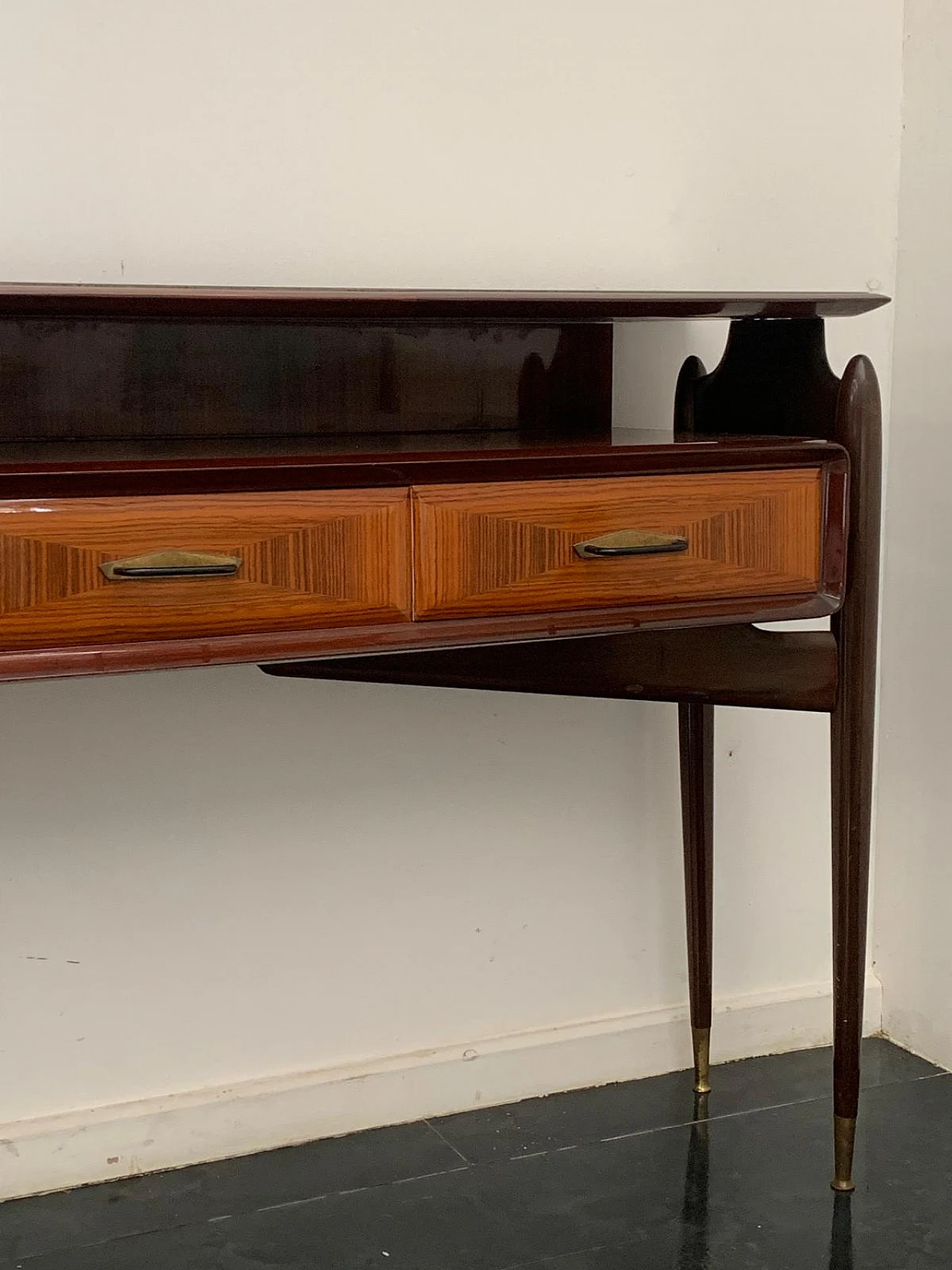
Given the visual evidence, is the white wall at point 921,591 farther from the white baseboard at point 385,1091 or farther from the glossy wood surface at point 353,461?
the glossy wood surface at point 353,461

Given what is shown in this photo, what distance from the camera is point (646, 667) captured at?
5.92 feet

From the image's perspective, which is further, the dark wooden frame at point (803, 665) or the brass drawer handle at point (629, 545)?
the dark wooden frame at point (803, 665)

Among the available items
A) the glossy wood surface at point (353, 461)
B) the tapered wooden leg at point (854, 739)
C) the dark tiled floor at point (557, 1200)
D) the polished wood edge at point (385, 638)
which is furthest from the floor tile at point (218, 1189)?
the glossy wood surface at point (353, 461)

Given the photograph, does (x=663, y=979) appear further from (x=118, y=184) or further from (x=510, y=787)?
(x=118, y=184)

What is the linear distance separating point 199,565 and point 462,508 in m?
0.28

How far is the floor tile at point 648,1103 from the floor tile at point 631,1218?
4 cm

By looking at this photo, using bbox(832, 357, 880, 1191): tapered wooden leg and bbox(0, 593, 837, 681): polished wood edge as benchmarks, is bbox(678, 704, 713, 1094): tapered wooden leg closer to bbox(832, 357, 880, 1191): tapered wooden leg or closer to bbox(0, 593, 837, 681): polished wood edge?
bbox(832, 357, 880, 1191): tapered wooden leg

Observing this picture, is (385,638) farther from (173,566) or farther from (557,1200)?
(557,1200)

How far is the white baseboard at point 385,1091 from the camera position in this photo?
190 centimetres

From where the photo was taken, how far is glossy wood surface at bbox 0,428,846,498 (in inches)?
50.6

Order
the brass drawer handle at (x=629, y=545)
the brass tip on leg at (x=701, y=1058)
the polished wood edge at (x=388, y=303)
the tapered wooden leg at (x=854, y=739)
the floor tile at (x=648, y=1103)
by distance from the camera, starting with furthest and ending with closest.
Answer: the brass tip on leg at (x=701, y=1058)
the floor tile at (x=648, y=1103)
the tapered wooden leg at (x=854, y=739)
the brass drawer handle at (x=629, y=545)
the polished wood edge at (x=388, y=303)

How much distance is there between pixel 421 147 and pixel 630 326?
41 cm

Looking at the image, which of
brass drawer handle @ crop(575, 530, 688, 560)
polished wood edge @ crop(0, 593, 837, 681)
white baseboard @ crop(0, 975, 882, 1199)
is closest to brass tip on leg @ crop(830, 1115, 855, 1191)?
white baseboard @ crop(0, 975, 882, 1199)

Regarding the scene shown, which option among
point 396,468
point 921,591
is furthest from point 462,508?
point 921,591
